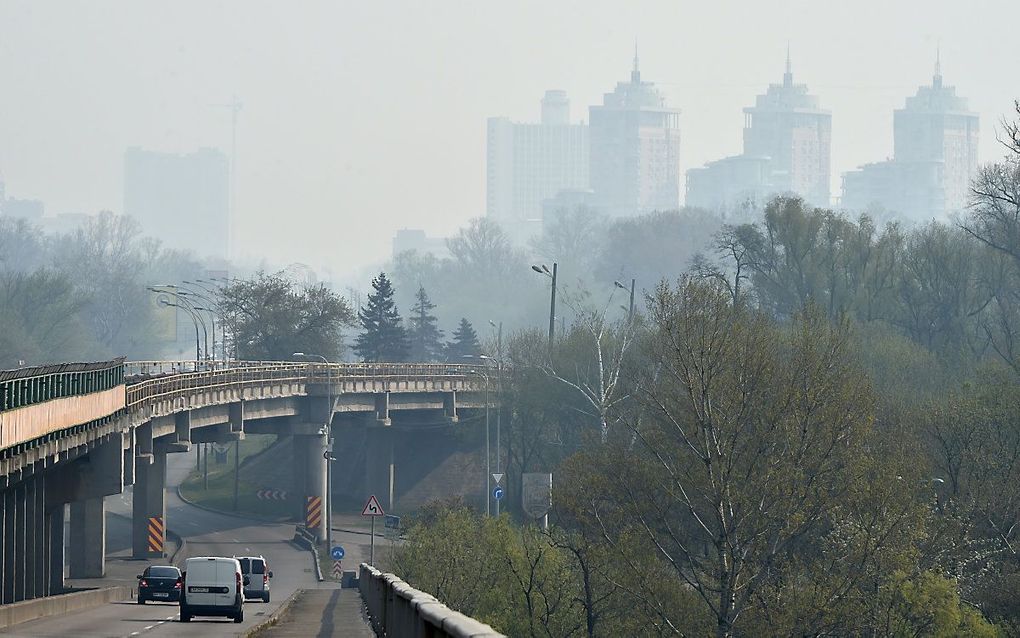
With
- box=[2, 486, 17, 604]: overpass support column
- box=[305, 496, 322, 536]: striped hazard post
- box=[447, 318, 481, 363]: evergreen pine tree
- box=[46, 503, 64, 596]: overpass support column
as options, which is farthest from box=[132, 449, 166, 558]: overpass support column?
box=[447, 318, 481, 363]: evergreen pine tree

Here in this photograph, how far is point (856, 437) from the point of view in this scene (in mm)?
56188

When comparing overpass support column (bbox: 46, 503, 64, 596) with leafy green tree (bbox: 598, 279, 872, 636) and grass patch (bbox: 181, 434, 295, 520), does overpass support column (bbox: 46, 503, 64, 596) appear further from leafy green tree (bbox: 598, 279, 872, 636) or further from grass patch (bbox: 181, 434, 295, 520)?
grass patch (bbox: 181, 434, 295, 520)

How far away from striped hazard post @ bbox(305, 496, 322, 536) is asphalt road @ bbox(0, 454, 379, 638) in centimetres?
153

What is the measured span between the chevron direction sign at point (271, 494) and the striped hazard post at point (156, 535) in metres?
26.7

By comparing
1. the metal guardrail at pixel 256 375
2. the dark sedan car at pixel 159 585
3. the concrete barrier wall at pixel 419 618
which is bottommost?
the dark sedan car at pixel 159 585

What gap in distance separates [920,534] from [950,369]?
3249 cm

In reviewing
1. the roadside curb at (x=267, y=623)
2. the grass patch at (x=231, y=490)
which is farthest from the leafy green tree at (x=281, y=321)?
the roadside curb at (x=267, y=623)

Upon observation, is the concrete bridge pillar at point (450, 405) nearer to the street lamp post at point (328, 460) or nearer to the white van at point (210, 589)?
the street lamp post at point (328, 460)

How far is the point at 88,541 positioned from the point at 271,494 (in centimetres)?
3396

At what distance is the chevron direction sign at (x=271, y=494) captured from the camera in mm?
113825

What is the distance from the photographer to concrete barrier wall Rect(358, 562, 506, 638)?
1378 cm

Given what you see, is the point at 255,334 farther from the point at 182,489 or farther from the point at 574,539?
the point at 574,539

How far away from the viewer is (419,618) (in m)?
17.3

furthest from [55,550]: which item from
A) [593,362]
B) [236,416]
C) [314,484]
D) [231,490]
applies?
[231,490]
